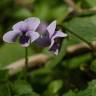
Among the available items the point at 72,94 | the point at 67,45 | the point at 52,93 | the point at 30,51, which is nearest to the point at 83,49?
the point at 67,45

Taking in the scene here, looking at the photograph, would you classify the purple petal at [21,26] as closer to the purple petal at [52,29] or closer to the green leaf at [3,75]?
the purple petal at [52,29]

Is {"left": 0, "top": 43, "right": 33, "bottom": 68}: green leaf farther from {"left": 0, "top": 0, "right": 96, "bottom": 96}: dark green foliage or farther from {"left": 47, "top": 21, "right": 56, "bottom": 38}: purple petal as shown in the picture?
{"left": 47, "top": 21, "right": 56, "bottom": 38}: purple petal

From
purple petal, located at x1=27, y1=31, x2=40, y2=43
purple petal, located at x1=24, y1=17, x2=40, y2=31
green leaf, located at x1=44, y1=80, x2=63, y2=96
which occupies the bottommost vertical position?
green leaf, located at x1=44, y1=80, x2=63, y2=96

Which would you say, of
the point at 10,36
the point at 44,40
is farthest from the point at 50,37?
the point at 10,36

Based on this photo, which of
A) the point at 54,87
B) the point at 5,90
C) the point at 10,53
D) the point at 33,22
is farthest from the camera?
the point at 10,53

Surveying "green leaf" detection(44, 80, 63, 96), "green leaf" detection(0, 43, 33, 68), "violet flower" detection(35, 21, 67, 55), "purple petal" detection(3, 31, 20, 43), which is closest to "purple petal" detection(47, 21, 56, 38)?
"violet flower" detection(35, 21, 67, 55)

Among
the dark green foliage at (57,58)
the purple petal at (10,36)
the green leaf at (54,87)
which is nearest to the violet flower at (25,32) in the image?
the purple petal at (10,36)

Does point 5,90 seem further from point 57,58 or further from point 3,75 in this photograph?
point 57,58
